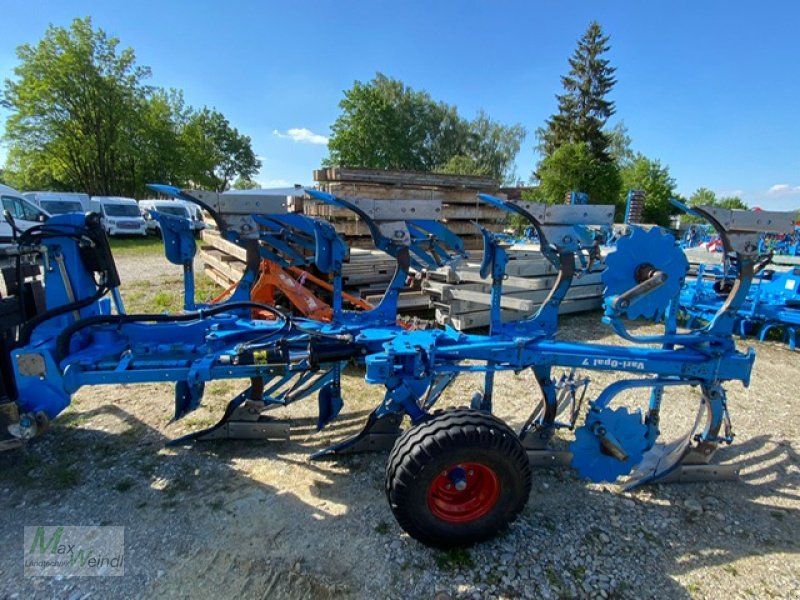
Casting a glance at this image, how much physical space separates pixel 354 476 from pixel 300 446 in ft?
2.21

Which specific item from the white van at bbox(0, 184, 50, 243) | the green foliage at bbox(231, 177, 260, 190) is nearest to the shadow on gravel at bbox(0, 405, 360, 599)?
the white van at bbox(0, 184, 50, 243)

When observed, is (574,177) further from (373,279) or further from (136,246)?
(136,246)

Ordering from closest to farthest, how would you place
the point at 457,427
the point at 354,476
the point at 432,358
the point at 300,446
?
the point at 457,427, the point at 432,358, the point at 354,476, the point at 300,446

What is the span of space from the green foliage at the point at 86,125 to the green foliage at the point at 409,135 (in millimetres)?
15527

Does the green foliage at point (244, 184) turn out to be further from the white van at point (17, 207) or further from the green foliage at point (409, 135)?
the white van at point (17, 207)

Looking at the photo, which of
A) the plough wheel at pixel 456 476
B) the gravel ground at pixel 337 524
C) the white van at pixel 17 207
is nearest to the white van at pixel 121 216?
the white van at pixel 17 207

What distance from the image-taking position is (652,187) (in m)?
26.7

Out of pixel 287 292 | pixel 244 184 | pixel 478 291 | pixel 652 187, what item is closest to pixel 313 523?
pixel 287 292

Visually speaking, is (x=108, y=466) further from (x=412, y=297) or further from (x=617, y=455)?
(x=412, y=297)

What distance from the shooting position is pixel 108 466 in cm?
348

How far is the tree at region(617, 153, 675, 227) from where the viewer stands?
26.0 metres

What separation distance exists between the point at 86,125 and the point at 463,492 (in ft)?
115

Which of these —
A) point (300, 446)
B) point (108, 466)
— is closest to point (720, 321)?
point (300, 446)

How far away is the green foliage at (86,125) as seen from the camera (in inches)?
1042
